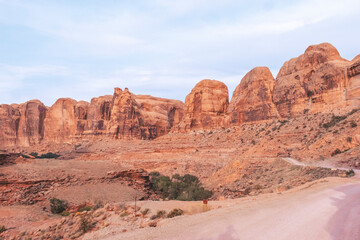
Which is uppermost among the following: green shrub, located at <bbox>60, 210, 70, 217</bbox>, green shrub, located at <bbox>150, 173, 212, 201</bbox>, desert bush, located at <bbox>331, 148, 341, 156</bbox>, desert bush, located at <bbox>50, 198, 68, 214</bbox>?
desert bush, located at <bbox>331, 148, 341, 156</bbox>

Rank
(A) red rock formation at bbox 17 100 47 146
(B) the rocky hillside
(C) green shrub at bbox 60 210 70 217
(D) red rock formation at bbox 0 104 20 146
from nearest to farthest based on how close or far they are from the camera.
→ (C) green shrub at bbox 60 210 70 217, (B) the rocky hillside, (D) red rock formation at bbox 0 104 20 146, (A) red rock formation at bbox 17 100 47 146

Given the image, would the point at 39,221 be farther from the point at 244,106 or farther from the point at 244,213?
the point at 244,106

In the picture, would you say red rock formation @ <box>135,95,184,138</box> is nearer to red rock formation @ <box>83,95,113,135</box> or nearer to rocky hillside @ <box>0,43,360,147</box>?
rocky hillside @ <box>0,43,360,147</box>

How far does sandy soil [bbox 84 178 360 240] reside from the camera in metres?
7.01

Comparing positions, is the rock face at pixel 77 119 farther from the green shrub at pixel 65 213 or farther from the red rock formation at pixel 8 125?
the green shrub at pixel 65 213

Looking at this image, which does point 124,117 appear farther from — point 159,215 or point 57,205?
point 159,215

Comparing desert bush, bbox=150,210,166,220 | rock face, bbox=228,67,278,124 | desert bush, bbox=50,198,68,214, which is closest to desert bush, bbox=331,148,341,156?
desert bush, bbox=150,210,166,220

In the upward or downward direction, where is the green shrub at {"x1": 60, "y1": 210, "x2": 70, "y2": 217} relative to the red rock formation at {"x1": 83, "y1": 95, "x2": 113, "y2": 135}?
downward

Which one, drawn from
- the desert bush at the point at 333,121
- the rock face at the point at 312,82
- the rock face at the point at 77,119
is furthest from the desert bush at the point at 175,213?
the rock face at the point at 77,119

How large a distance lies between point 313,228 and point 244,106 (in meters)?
46.3

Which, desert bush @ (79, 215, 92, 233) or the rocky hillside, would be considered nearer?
desert bush @ (79, 215, 92, 233)

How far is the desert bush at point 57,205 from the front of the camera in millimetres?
17016

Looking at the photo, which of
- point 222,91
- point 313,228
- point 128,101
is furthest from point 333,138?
point 128,101

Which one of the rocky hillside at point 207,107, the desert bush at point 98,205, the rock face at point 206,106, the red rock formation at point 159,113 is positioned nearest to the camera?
the desert bush at point 98,205
